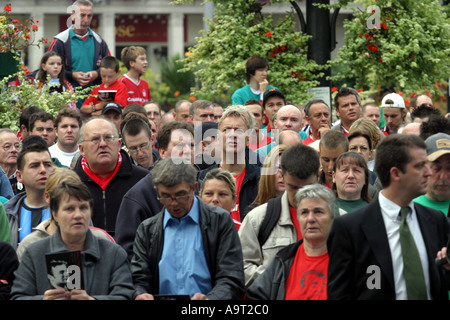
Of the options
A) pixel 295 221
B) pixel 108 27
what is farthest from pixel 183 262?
pixel 108 27

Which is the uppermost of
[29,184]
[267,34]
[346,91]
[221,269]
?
[267,34]

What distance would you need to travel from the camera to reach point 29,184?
779 centimetres

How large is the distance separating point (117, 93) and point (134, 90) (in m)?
0.54

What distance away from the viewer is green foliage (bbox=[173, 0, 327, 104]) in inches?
524

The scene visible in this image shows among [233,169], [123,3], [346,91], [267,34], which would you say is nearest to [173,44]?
[123,3]

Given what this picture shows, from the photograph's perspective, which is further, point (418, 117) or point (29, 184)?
point (418, 117)

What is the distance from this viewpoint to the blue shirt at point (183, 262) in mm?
6234

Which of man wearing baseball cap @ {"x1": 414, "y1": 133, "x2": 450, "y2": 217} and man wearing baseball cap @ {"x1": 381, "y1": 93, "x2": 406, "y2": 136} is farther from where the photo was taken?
man wearing baseball cap @ {"x1": 381, "y1": 93, "x2": 406, "y2": 136}

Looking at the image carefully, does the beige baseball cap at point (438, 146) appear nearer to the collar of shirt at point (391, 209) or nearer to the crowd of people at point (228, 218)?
the crowd of people at point (228, 218)

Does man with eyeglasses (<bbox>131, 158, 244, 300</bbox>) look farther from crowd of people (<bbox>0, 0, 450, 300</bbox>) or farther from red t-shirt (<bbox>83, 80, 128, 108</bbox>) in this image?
red t-shirt (<bbox>83, 80, 128, 108</bbox>)

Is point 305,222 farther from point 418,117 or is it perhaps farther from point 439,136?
point 418,117

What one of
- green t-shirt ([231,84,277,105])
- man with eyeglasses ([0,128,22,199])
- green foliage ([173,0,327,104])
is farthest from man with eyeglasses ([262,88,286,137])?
man with eyeglasses ([0,128,22,199])

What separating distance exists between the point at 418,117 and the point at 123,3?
32.6m

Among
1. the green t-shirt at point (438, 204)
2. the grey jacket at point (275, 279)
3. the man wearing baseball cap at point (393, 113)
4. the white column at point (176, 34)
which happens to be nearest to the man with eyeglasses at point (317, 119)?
the man wearing baseball cap at point (393, 113)
